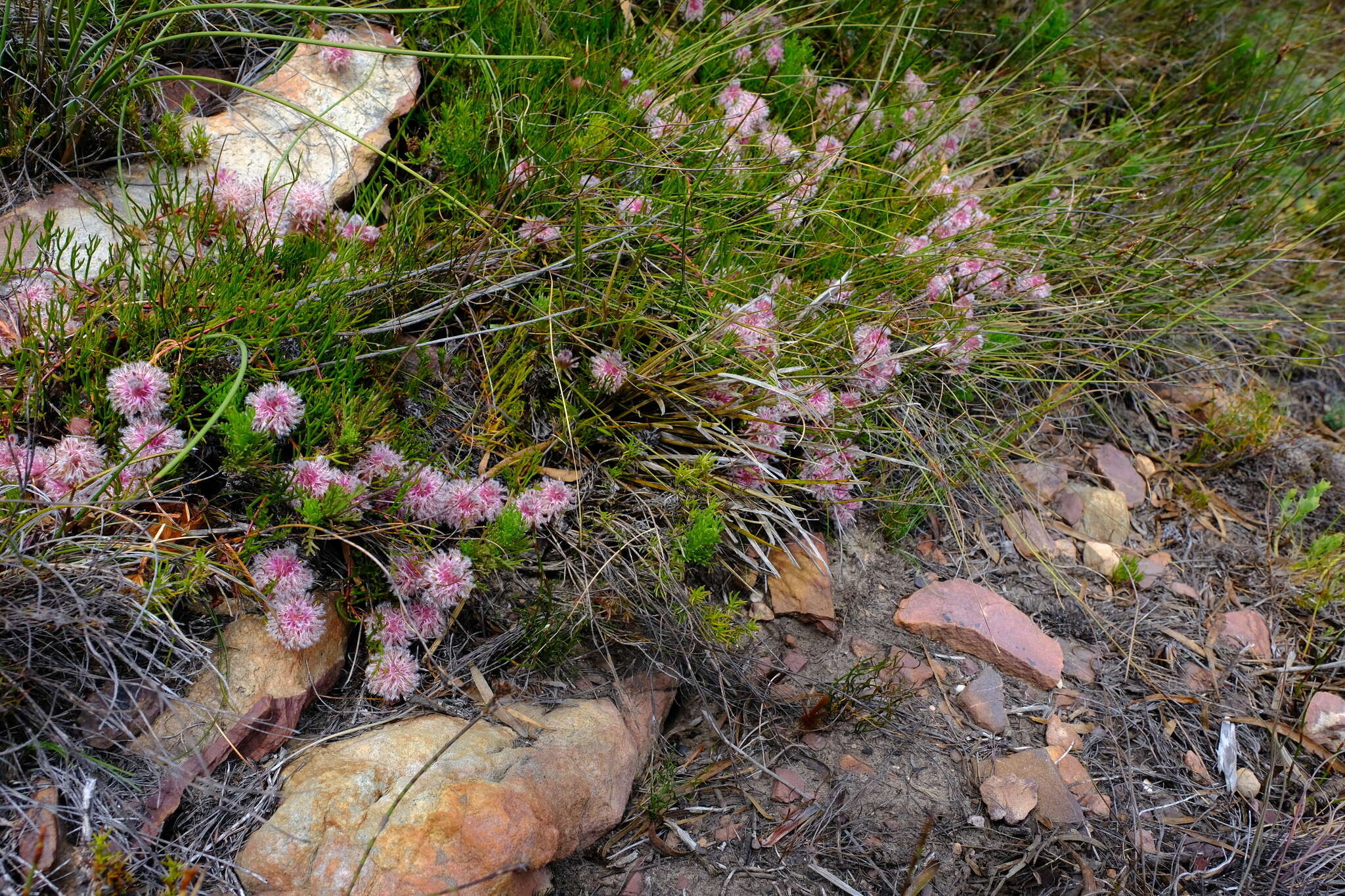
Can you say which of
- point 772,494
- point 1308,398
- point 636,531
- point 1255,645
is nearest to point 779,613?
point 772,494

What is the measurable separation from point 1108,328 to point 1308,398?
159 centimetres

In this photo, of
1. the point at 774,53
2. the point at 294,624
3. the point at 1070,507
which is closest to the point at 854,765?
the point at 1070,507

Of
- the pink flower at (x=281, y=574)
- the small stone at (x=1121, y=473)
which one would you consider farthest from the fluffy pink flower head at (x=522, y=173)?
the small stone at (x=1121, y=473)

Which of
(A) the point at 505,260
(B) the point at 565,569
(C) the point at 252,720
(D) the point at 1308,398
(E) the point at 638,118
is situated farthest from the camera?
(D) the point at 1308,398

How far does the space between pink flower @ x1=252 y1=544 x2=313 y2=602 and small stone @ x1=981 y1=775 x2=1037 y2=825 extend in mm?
2225

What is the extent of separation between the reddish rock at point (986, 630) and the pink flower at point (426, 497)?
174cm

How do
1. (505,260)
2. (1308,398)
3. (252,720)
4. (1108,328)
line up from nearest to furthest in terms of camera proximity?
1. (252,720)
2. (505,260)
3. (1108,328)
4. (1308,398)

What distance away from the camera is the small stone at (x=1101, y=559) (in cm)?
357

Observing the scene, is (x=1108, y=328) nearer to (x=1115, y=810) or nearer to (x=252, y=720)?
(x=1115, y=810)

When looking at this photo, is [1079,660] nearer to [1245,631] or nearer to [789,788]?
[1245,631]

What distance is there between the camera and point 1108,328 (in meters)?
4.05

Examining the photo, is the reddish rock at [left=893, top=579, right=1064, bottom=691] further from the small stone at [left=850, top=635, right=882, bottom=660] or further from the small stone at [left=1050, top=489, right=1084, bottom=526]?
the small stone at [left=1050, top=489, right=1084, bottom=526]

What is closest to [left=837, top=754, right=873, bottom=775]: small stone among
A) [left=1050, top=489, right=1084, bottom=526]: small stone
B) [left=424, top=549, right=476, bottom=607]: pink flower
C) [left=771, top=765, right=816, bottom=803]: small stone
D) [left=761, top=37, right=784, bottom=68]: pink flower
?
[left=771, top=765, right=816, bottom=803]: small stone

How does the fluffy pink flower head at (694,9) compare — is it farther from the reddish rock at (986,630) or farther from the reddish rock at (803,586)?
the reddish rock at (986,630)
